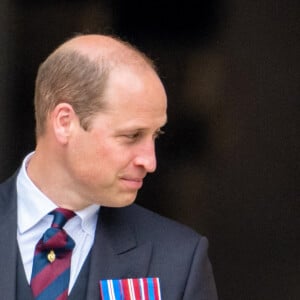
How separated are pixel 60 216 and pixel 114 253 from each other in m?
0.20

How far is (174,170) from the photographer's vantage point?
13.9 feet

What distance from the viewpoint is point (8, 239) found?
2.99 meters

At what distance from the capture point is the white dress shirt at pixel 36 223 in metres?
3.03

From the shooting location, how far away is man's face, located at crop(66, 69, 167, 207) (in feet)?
9.49

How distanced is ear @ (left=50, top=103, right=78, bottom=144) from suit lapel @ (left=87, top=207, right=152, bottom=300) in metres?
0.31

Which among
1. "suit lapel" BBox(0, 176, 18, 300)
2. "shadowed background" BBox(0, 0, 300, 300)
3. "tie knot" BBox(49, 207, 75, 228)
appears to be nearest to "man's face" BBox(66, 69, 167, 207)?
"tie knot" BBox(49, 207, 75, 228)

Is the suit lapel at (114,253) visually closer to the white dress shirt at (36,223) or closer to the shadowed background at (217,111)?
the white dress shirt at (36,223)

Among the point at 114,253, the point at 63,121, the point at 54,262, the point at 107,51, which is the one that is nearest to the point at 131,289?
the point at 114,253

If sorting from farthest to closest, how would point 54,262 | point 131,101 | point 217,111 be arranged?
point 217,111
point 54,262
point 131,101

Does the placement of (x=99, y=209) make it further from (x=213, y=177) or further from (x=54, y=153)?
(x=213, y=177)

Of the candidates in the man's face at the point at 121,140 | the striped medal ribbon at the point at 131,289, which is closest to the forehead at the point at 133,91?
the man's face at the point at 121,140

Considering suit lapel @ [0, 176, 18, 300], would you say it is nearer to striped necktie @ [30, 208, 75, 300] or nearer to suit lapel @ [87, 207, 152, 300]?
striped necktie @ [30, 208, 75, 300]

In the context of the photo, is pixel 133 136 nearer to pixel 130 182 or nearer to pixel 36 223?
pixel 130 182

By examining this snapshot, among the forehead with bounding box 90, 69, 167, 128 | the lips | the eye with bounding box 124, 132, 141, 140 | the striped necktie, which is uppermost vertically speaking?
the forehead with bounding box 90, 69, 167, 128
